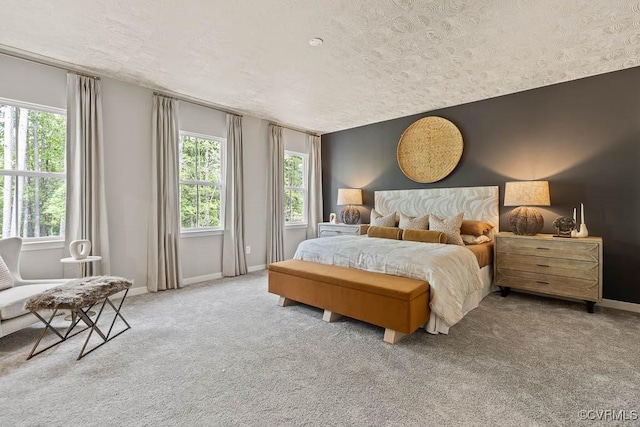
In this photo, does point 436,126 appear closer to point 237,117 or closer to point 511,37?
point 511,37

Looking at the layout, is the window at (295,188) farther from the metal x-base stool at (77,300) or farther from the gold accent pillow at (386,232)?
the metal x-base stool at (77,300)

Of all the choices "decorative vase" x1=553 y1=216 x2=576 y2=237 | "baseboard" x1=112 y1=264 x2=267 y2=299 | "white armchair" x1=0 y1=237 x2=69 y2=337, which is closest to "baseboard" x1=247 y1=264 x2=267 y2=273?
"baseboard" x1=112 y1=264 x2=267 y2=299

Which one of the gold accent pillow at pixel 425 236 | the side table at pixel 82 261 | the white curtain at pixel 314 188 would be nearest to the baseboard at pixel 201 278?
the side table at pixel 82 261

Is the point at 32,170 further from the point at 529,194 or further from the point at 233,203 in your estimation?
the point at 529,194

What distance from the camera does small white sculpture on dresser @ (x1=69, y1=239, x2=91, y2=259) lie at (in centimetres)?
293

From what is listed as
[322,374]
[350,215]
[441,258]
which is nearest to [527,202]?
[441,258]

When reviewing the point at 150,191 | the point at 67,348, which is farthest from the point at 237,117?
the point at 67,348

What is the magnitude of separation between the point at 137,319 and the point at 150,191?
171cm

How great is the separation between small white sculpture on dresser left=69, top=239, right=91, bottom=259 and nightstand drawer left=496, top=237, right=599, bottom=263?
4613 millimetres

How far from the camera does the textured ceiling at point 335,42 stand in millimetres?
2217

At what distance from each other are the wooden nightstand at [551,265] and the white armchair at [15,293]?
4685mm

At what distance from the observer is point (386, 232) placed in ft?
13.5

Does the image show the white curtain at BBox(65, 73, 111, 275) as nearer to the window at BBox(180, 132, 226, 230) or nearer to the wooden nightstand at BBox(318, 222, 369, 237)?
the window at BBox(180, 132, 226, 230)

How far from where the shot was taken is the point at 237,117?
4.72m
